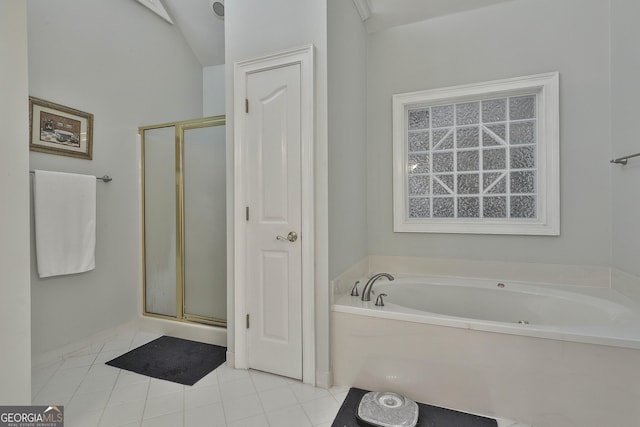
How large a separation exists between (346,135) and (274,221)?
80 centimetres

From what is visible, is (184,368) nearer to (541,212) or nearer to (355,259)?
(355,259)

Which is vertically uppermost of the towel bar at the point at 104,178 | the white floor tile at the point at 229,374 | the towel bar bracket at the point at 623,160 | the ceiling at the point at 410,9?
the ceiling at the point at 410,9

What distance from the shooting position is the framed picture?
2076mm

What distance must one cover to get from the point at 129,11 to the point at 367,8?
211 cm

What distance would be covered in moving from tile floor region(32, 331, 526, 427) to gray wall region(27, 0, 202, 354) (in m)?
0.41

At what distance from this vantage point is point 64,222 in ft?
7.21

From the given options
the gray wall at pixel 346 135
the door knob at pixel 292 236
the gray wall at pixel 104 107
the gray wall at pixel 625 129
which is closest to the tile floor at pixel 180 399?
the gray wall at pixel 104 107

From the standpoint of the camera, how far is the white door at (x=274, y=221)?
1.91 m

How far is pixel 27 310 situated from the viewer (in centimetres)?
114

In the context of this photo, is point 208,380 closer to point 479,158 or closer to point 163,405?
point 163,405

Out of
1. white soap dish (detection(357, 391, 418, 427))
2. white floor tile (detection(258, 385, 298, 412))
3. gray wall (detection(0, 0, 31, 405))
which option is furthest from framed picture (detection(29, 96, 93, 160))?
white soap dish (detection(357, 391, 418, 427))

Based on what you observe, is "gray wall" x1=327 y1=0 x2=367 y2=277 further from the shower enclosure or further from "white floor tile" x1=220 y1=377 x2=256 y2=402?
the shower enclosure

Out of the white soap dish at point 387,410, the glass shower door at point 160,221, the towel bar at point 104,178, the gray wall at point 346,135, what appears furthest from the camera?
the glass shower door at point 160,221

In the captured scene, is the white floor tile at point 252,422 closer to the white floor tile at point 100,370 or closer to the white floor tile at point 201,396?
the white floor tile at point 201,396
